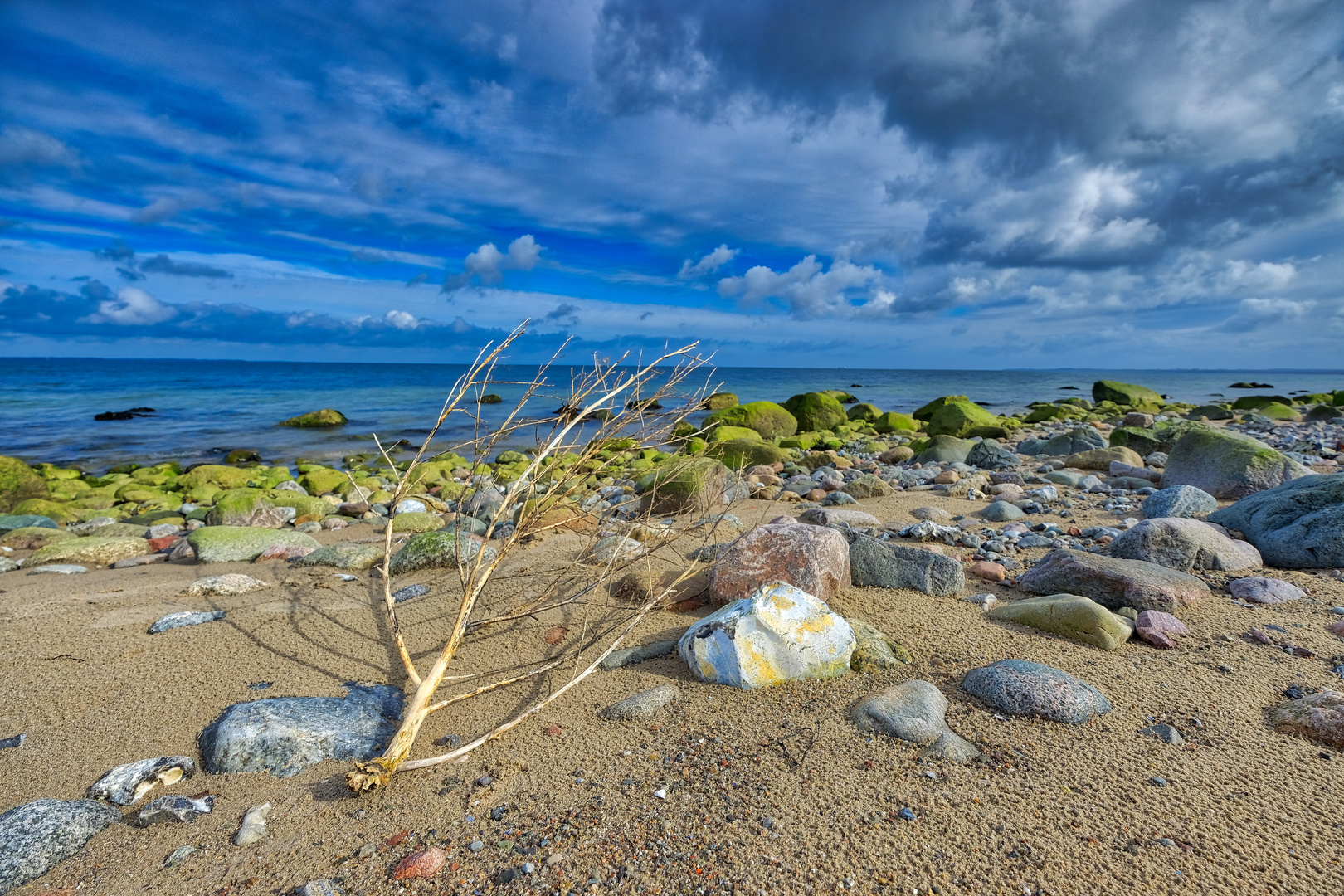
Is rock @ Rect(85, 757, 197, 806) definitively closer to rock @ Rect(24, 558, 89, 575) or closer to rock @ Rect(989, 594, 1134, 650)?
rock @ Rect(989, 594, 1134, 650)

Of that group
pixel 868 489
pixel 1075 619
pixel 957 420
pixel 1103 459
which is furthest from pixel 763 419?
pixel 1075 619

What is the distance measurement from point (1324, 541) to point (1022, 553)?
176 cm

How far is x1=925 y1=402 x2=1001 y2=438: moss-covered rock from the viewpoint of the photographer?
53.6ft

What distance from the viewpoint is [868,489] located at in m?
7.33

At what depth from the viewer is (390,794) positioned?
2.14m

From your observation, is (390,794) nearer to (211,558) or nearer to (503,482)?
(211,558)

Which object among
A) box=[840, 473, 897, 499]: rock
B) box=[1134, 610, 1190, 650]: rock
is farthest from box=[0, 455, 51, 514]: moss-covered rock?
box=[1134, 610, 1190, 650]: rock

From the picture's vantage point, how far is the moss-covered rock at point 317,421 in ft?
69.2

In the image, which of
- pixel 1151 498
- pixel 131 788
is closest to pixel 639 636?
pixel 131 788

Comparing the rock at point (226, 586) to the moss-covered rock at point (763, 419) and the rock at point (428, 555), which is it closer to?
the rock at point (428, 555)

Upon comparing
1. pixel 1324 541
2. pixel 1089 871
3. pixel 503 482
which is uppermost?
pixel 1324 541

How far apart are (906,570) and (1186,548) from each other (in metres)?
1.95

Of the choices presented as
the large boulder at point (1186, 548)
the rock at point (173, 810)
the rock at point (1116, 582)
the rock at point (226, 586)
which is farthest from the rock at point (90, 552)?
the large boulder at point (1186, 548)

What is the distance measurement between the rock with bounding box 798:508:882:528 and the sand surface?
2093 mm
